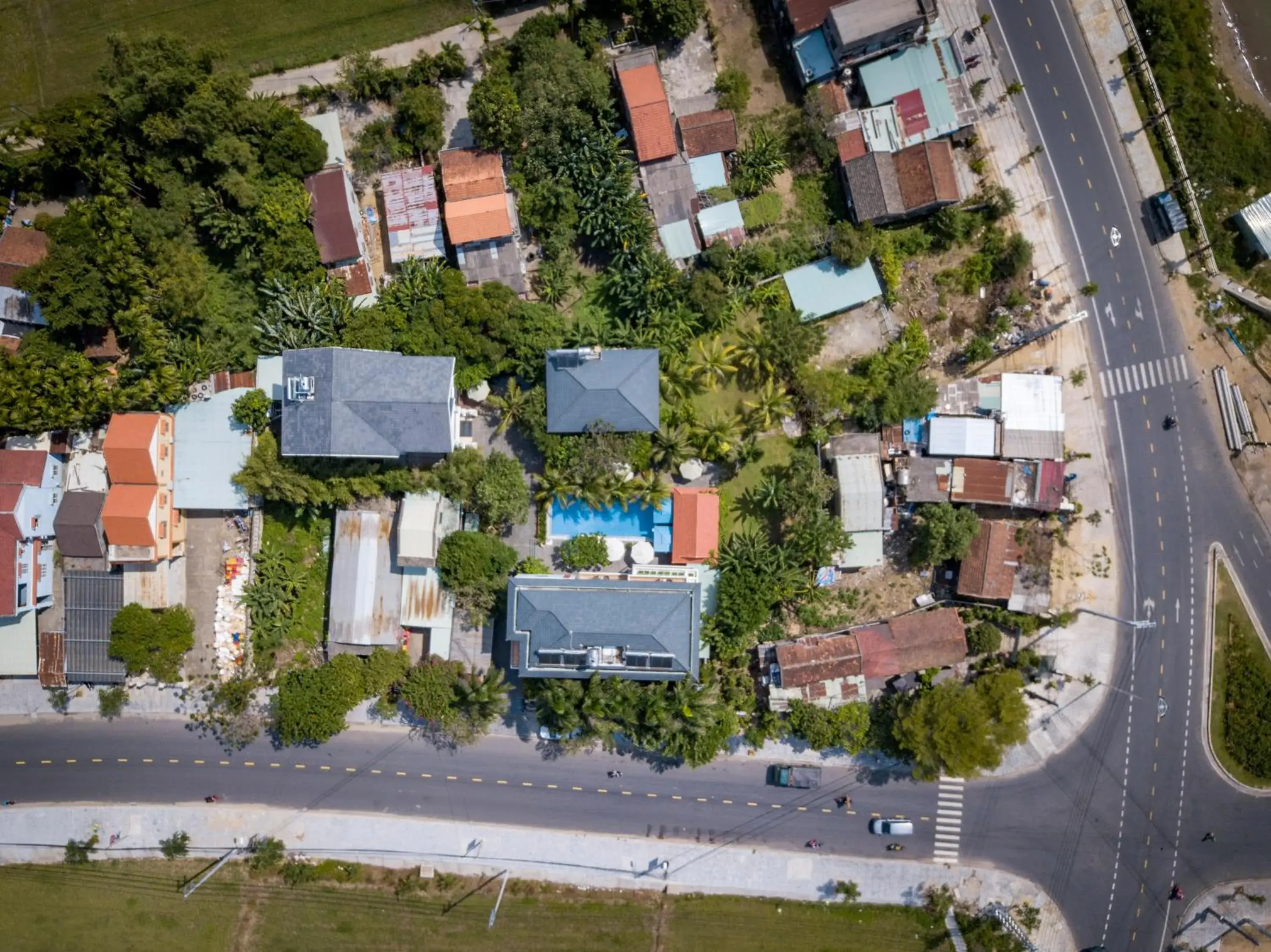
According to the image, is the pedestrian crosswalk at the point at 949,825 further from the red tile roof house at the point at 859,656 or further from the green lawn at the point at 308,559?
the green lawn at the point at 308,559

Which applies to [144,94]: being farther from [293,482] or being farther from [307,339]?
[293,482]

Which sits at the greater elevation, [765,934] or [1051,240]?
[1051,240]

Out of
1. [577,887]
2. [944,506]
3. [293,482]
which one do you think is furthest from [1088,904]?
[293,482]

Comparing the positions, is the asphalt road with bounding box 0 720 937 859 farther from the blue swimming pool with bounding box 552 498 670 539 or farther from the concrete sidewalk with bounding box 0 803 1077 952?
the blue swimming pool with bounding box 552 498 670 539

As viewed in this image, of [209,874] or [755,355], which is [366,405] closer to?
[755,355]

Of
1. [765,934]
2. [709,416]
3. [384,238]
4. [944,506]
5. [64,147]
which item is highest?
[64,147]

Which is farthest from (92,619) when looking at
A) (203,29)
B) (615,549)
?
(203,29)

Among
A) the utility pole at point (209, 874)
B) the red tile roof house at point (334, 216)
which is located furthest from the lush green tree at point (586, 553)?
the utility pole at point (209, 874)

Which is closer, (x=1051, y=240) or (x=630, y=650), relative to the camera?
(x=630, y=650)
